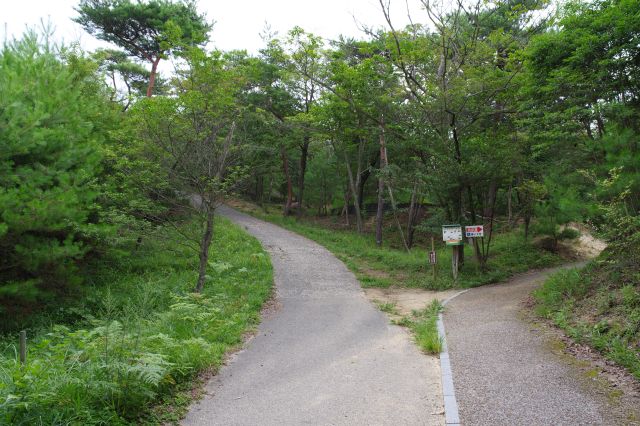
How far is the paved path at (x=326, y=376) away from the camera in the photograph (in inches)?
187

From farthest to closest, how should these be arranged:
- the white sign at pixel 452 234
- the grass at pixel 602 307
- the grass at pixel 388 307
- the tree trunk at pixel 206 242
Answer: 1. the white sign at pixel 452 234
2. the tree trunk at pixel 206 242
3. the grass at pixel 388 307
4. the grass at pixel 602 307

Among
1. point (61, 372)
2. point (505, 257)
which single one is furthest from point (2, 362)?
point (505, 257)

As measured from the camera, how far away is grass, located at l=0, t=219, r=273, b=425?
405 centimetres

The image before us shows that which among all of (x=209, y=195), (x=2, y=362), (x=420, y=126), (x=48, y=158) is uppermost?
(x=420, y=126)

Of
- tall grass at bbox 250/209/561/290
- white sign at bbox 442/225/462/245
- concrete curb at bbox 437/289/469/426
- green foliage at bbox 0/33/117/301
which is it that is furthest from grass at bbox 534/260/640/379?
green foliage at bbox 0/33/117/301

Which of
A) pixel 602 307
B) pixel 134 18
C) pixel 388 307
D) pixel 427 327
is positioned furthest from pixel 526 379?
pixel 134 18

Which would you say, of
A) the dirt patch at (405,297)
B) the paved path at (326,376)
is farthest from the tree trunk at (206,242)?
the dirt patch at (405,297)

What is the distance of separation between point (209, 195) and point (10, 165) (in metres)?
3.86

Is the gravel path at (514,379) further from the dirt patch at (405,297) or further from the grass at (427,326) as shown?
the dirt patch at (405,297)

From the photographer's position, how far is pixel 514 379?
546cm

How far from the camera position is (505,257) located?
57.7 ft

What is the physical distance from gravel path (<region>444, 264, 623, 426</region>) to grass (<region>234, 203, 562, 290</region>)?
4796mm

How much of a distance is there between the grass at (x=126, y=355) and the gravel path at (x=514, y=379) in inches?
130

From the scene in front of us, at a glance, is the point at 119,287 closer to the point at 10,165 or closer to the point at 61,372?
the point at 10,165
